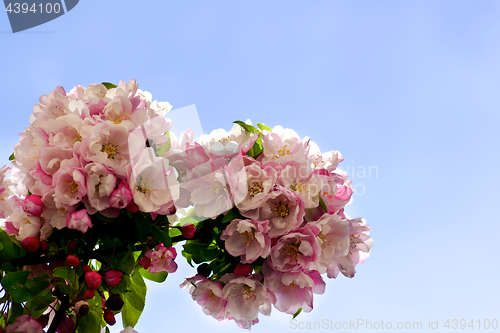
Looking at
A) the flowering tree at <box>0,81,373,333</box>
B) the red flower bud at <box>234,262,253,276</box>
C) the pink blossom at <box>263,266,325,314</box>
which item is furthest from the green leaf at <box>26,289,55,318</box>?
the pink blossom at <box>263,266,325,314</box>

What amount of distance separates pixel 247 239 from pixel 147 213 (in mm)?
369

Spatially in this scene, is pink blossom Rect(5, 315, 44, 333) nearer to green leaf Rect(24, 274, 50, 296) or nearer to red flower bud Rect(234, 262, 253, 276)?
green leaf Rect(24, 274, 50, 296)

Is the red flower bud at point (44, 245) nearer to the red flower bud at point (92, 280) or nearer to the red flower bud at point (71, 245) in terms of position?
the red flower bud at point (71, 245)

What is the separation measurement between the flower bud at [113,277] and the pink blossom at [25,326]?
27 cm

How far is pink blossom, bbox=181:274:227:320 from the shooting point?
1.47 meters

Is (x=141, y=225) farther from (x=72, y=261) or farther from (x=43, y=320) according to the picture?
(x=43, y=320)

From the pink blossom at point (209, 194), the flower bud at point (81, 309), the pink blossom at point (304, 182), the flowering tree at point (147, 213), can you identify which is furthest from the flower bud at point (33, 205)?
the pink blossom at point (304, 182)

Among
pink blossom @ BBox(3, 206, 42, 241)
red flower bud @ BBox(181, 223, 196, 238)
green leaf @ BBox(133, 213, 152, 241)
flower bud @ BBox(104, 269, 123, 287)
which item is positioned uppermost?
pink blossom @ BBox(3, 206, 42, 241)

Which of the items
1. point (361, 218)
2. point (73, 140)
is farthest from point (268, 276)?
point (73, 140)

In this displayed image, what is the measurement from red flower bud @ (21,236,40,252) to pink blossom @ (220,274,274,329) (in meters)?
0.65

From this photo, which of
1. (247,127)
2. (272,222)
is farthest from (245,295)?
(247,127)

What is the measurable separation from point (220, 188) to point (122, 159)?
351 mm

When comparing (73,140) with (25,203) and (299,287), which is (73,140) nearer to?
(25,203)

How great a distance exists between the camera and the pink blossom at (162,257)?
1396 millimetres
